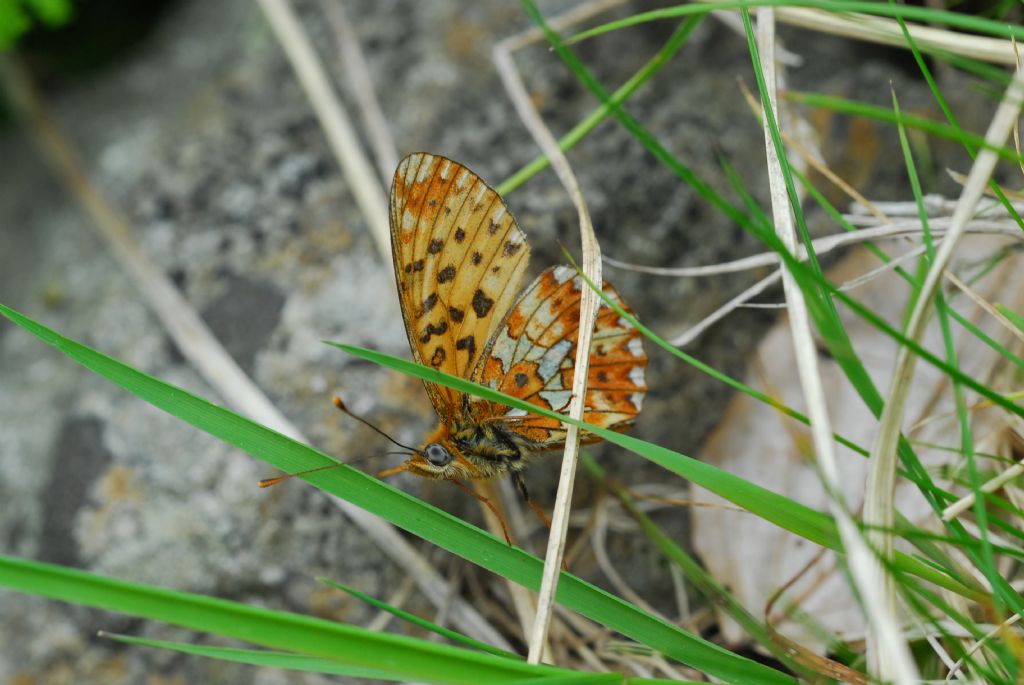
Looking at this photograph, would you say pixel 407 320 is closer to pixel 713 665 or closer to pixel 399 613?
pixel 399 613

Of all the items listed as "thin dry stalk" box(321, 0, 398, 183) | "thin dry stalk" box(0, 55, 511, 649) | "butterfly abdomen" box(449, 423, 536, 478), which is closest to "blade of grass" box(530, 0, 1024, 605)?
"butterfly abdomen" box(449, 423, 536, 478)

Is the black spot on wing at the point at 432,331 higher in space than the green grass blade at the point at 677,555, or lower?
higher

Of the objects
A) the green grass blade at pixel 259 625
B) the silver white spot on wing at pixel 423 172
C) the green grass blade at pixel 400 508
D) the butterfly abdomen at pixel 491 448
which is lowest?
the green grass blade at pixel 259 625

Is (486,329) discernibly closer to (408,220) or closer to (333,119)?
(408,220)

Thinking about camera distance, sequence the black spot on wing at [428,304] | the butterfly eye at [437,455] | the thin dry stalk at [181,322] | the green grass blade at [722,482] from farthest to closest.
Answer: the thin dry stalk at [181,322], the black spot on wing at [428,304], the butterfly eye at [437,455], the green grass blade at [722,482]

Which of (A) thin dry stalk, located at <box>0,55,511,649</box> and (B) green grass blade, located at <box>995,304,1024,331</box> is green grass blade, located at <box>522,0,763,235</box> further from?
(A) thin dry stalk, located at <box>0,55,511,649</box>

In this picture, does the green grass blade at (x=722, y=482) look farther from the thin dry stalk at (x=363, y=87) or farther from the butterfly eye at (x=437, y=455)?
the thin dry stalk at (x=363, y=87)

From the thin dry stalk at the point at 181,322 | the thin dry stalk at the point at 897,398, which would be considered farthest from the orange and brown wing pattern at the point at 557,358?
the thin dry stalk at the point at 897,398

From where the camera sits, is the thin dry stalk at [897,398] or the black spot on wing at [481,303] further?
the black spot on wing at [481,303]
